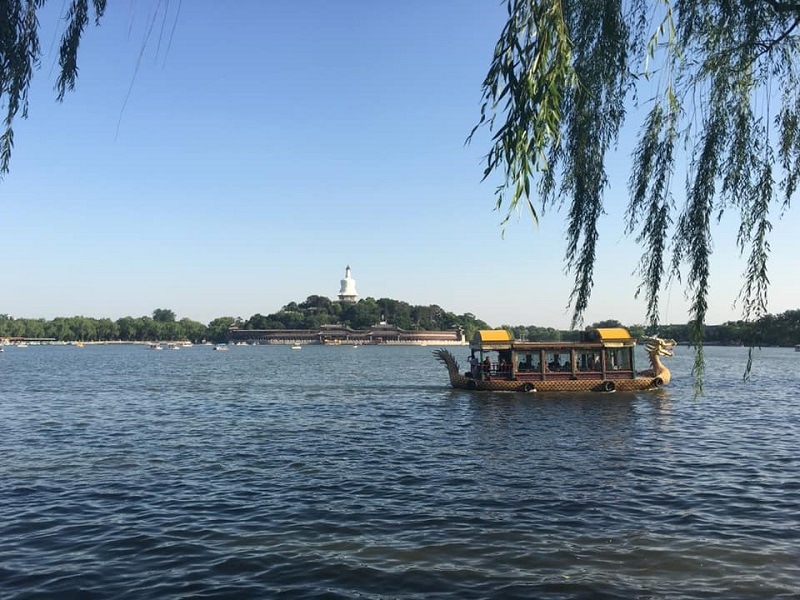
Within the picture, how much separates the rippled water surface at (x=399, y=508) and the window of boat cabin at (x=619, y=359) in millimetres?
14827

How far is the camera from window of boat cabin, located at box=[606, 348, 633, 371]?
45094mm

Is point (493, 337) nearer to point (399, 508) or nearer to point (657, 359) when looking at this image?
point (657, 359)

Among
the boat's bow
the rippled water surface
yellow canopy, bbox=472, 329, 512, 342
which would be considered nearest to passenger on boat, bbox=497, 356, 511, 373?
yellow canopy, bbox=472, 329, 512, 342

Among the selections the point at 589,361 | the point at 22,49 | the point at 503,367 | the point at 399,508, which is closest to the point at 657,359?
the point at 589,361

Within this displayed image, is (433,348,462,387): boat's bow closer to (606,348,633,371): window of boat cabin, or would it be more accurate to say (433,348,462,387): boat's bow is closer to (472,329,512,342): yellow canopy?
(472,329,512,342): yellow canopy

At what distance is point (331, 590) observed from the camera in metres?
9.88

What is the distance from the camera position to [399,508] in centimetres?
1423

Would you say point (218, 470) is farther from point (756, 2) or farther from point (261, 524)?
point (756, 2)

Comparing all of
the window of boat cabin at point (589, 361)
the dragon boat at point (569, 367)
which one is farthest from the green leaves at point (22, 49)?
the window of boat cabin at point (589, 361)

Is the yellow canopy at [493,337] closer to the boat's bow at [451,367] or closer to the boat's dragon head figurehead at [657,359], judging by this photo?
the boat's bow at [451,367]

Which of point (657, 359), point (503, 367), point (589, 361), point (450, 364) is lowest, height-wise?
point (503, 367)

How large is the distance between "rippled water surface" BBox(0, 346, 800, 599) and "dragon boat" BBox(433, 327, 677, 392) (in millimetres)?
13209

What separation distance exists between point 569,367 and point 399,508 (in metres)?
32.9

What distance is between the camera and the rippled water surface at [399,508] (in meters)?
10.3
